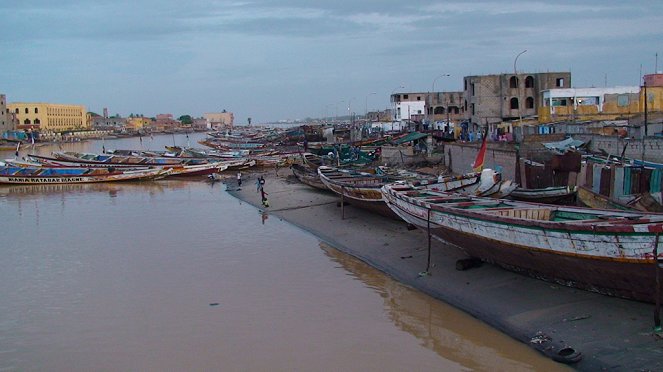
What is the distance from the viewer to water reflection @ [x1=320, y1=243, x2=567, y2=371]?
979cm

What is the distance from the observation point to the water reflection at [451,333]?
9.79m

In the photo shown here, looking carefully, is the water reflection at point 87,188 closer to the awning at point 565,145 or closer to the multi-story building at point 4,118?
the awning at point 565,145

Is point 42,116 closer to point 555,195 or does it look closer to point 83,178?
point 83,178

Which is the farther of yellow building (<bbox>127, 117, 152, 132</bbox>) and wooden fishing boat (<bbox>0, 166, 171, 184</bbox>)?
yellow building (<bbox>127, 117, 152, 132</bbox>)

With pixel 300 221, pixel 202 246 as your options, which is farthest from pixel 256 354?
pixel 300 221

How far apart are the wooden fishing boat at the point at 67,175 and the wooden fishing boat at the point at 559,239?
27.2 m

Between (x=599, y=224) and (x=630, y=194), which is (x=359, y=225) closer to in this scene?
(x=630, y=194)

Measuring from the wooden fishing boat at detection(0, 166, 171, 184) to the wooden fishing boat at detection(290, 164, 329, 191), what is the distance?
34.1 feet

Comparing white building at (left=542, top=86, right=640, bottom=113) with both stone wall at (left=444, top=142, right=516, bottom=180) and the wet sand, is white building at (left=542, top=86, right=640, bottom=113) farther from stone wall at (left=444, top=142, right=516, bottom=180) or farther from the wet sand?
the wet sand

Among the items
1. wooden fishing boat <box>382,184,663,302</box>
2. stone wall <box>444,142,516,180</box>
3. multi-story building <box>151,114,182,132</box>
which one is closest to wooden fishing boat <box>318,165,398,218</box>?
stone wall <box>444,142,516,180</box>

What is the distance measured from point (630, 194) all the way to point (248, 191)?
20051 mm

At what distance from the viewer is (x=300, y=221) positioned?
22.6 metres

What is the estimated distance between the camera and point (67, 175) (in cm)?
3778

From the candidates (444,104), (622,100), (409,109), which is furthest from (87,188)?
(409,109)
